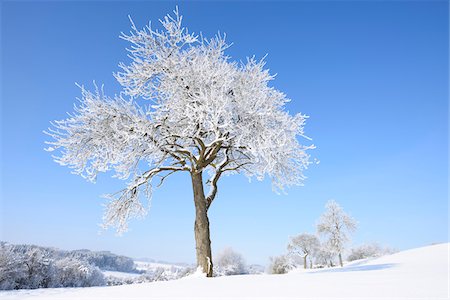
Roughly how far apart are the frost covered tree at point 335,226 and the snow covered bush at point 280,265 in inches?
844

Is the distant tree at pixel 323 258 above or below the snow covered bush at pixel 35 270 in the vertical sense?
below

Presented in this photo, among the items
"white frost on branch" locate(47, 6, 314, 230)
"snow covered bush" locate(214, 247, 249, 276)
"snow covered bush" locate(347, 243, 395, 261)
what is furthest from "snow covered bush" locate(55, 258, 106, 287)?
"snow covered bush" locate(347, 243, 395, 261)

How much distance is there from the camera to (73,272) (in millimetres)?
31562

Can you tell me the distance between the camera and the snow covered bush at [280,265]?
5904cm

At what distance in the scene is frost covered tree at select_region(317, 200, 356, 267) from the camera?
3725 centimetres

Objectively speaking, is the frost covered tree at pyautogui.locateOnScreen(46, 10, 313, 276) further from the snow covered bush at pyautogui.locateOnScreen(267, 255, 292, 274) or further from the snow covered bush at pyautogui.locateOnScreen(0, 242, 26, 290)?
the snow covered bush at pyautogui.locateOnScreen(267, 255, 292, 274)

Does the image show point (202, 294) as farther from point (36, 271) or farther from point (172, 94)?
point (36, 271)

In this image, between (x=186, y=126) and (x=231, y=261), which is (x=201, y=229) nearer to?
(x=186, y=126)

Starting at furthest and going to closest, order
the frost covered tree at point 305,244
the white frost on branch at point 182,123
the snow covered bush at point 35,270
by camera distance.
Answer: the frost covered tree at point 305,244, the snow covered bush at point 35,270, the white frost on branch at point 182,123

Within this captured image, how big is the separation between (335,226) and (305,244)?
18.3m

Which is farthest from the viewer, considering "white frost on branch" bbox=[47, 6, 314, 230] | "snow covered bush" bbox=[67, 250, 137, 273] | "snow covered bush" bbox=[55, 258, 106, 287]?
"snow covered bush" bbox=[67, 250, 137, 273]

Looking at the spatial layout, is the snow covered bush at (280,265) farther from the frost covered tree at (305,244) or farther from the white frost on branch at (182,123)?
→ the white frost on branch at (182,123)

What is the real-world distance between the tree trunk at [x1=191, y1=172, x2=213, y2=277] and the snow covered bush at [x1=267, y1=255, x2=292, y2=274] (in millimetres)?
53311

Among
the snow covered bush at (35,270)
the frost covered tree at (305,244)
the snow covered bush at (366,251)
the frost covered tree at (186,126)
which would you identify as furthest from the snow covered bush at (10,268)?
the snow covered bush at (366,251)
